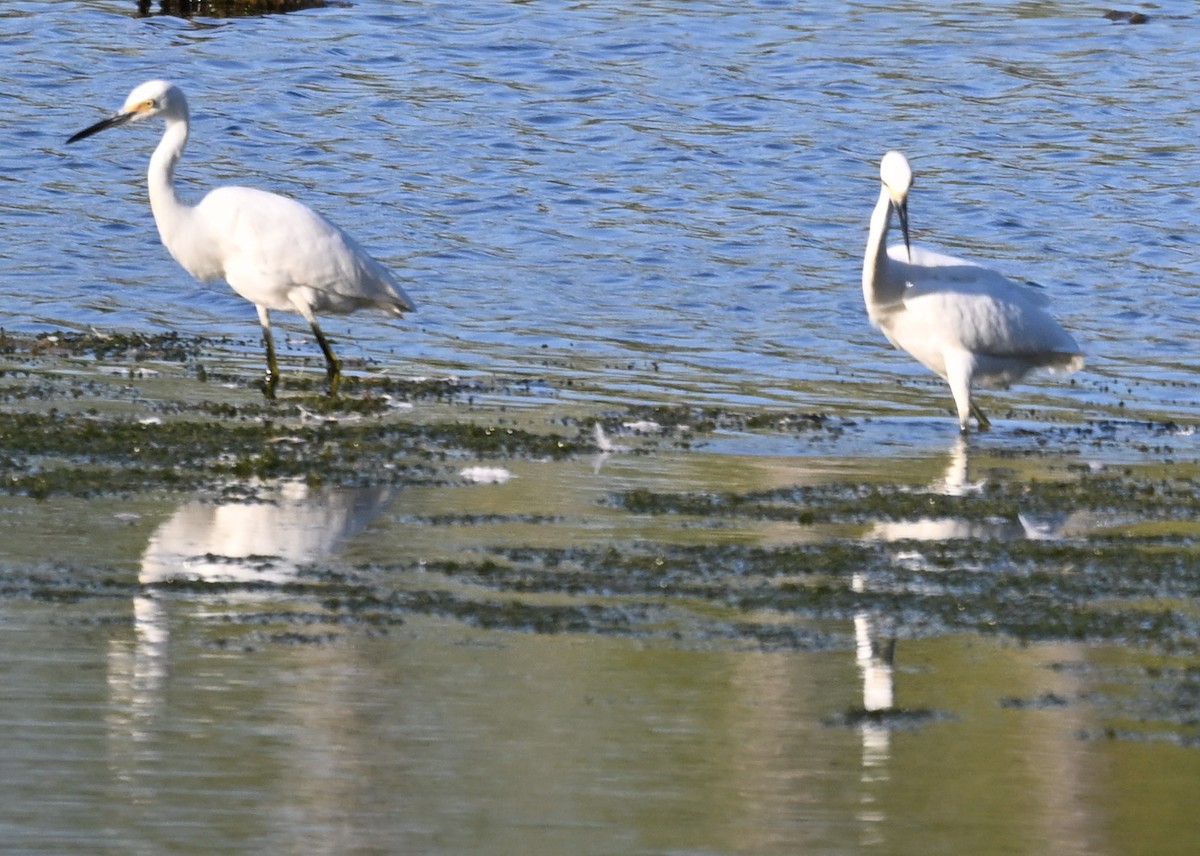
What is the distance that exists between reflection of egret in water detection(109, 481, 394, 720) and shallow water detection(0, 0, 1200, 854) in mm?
24

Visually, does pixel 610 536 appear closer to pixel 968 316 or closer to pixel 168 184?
pixel 968 316

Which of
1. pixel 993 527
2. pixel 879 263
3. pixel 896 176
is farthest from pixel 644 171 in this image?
pixel 993 527

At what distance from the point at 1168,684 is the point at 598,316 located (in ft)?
34.5

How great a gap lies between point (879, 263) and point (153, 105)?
5121 mm

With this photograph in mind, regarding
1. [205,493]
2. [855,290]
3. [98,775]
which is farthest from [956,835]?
[855,290]

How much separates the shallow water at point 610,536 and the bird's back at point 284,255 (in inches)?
20.8

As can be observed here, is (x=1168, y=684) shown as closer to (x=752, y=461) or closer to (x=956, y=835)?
(x=956, y=835)

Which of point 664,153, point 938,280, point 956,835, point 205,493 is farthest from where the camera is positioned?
point 664,153

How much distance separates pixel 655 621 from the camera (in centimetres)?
754

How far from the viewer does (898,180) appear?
12.6 m

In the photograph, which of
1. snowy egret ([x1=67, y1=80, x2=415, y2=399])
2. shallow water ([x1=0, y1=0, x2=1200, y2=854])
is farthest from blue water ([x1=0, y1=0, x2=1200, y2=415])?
snowy egret ([x1=67, y1=80, x2=415, y2=399])

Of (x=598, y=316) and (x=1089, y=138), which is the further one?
(x=1089, y=138)

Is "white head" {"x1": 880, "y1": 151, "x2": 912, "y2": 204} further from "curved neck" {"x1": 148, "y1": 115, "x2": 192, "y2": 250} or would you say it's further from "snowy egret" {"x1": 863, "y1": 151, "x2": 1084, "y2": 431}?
"curved neck" {"x1": 148, "y1": 115, "x2": 192, "y2": 250}

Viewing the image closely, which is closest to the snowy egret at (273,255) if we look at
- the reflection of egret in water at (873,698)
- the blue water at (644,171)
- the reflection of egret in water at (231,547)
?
the blue water at (644,171)
